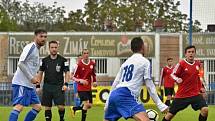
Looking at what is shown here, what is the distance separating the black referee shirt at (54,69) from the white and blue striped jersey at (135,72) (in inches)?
180

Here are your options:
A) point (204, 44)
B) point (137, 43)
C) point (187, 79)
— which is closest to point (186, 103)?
point (187, 79)

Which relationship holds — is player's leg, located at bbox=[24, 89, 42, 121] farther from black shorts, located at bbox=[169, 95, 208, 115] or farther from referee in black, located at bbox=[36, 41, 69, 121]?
black shorts, located at bbox=[169, 95, 208, 115]

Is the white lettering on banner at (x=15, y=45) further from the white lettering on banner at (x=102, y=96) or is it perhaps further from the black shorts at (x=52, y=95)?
the black shorts at (x=52, y=95)

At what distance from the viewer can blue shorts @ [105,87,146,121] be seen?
982 cm

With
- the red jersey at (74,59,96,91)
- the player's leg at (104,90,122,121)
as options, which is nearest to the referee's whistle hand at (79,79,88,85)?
the red jersey at (74,59,96,91)

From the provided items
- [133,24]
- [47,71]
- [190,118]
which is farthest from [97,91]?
[133,24]

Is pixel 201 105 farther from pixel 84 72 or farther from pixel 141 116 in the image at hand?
pixel 84 72

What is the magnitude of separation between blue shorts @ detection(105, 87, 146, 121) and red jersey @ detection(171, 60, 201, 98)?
3540mm

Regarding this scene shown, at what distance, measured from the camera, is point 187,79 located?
13.3 metres

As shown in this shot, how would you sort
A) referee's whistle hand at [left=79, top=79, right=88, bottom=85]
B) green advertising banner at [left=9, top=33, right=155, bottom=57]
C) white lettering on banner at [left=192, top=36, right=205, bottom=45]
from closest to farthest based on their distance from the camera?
referee's whistle hand at [left=79, top=79, right=88, bottom=85], white lettering on banner at [left=192, top=36, right=205, bottom=45], green advertising banner at [left=9, top=33, right=155, bottom=57]

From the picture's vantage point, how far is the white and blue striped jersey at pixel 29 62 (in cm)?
1195

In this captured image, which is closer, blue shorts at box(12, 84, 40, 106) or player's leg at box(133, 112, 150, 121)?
player's leg at box(133, 112, 150, 121)

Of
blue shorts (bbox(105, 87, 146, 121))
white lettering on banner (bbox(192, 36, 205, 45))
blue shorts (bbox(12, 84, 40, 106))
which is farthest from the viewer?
white lettering on banner (bbox(192, 36, 205, 45))

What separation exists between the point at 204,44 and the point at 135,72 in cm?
3462
